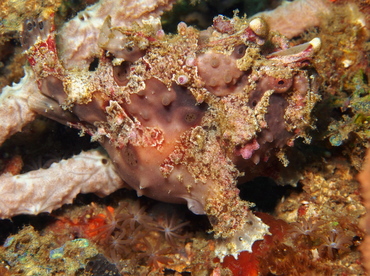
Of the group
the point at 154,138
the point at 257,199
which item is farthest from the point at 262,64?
the point at 257,199

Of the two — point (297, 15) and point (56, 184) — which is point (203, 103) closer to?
point (56, 184)

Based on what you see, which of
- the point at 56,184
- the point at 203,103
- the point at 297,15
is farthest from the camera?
the point at 297,15

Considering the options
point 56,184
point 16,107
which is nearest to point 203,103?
point 56,184

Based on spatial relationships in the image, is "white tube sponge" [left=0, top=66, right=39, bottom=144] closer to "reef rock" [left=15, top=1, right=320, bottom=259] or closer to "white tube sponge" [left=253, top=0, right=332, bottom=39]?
"reef rock" [left=15, top=1, right=320, bottom=259]

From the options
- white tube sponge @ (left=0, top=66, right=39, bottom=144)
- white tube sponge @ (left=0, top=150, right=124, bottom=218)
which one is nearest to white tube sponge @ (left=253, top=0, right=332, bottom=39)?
white tube sponge @ (left=0, top=150, right=124, bottom=218)

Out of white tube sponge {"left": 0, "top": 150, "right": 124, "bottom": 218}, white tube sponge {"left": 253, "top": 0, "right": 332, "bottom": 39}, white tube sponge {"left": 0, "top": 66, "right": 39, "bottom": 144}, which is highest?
white tube sponge {"left": 253, "top": 0, "right": 332, "bottom": 39}

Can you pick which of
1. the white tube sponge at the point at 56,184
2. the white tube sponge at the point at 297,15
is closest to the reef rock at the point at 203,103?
the white tube sponge at the point at 56,184

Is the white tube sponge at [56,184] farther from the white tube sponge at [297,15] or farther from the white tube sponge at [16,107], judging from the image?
the white tube sponge at [297,15]
